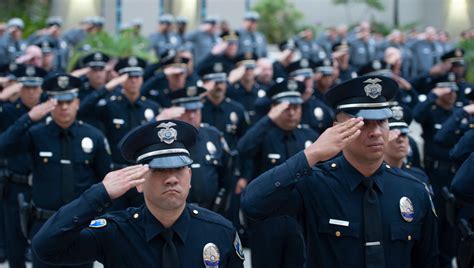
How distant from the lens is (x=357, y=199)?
4180mm

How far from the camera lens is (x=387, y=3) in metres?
31.3

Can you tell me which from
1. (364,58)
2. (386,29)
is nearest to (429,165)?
(364,58)

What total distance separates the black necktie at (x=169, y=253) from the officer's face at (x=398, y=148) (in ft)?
9.74

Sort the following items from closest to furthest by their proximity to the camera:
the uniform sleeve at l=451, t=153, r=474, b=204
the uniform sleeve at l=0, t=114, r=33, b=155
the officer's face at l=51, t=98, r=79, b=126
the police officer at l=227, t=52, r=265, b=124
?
1. the uniform sleeve at l=451, t=153, r=474, b=204
2. the uniform sleeve at l=0, t=114, r=33, b=155
3. the officer's face at l=51, t=98, r=79, b=126
4. the police officer at l=227, t=52, r=265, b=124

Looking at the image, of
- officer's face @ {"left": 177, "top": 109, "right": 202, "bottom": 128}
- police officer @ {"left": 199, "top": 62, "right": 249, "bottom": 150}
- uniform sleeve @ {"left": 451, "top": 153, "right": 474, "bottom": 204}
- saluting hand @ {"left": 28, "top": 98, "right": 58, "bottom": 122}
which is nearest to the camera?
uniform sleeve @ {"left": 451, "top": 153, "right": 474, "bottom": 204}

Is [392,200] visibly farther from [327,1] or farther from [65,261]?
[327,1]

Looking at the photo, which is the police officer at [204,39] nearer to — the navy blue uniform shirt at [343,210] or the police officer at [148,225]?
the navy blue uniform shirt at [343,210]

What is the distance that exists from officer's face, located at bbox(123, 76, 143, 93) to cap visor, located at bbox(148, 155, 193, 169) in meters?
5.79

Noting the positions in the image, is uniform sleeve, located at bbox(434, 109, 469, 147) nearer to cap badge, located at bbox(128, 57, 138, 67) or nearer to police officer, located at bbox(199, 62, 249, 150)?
police officer, located at bbox(199, 62, 249, 150)

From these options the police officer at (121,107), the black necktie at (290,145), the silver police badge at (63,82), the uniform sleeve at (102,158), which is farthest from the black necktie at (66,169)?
the black necktie at (290,145)

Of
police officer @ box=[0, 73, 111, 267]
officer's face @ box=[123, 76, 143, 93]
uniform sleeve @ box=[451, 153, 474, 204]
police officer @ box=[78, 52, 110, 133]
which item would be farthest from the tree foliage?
uniform sleeve @ box=[451, 153, 474, 204]

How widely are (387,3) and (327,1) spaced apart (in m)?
2.21

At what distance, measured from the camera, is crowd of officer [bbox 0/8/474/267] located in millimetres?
4199

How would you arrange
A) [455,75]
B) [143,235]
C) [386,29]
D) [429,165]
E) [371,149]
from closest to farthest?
[143,235] < [371,149] < [429,165] < [455,75] < [386,29]
